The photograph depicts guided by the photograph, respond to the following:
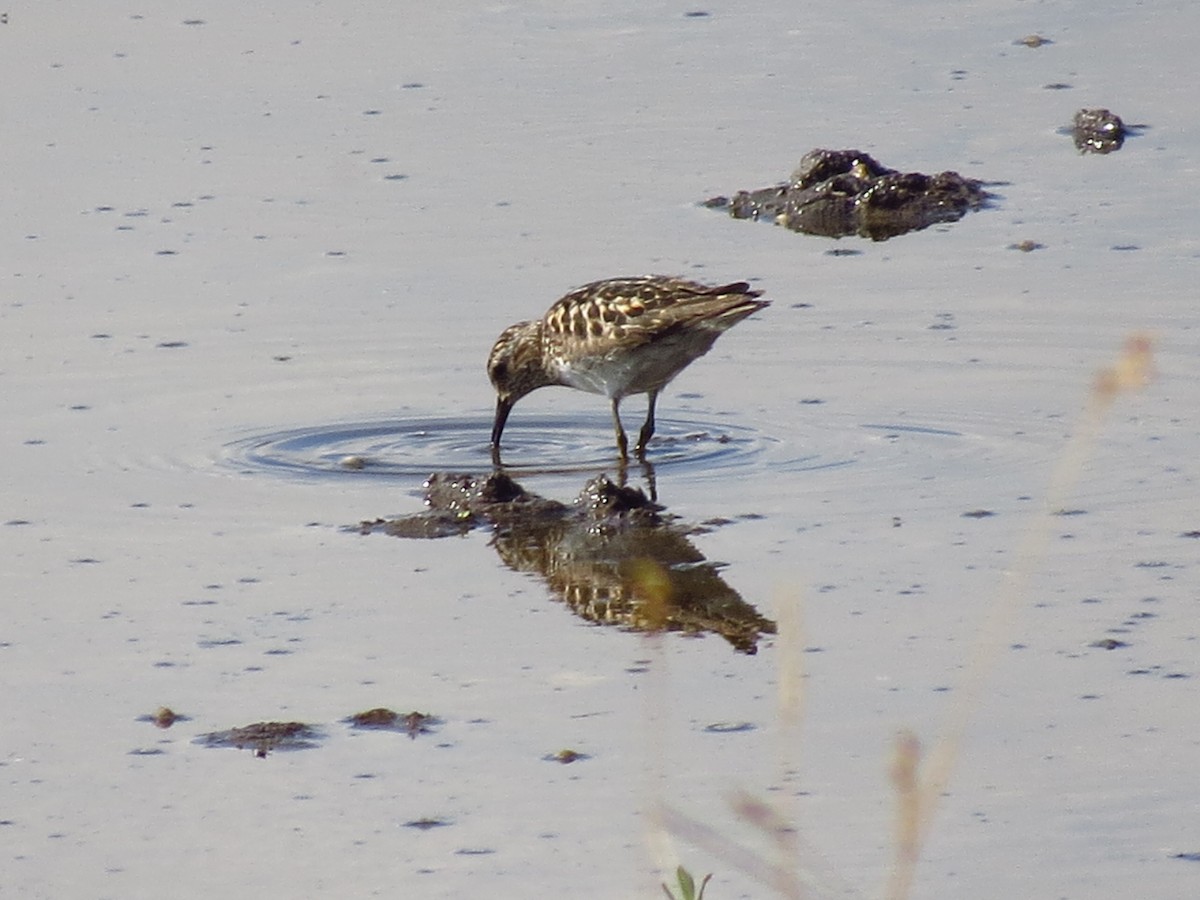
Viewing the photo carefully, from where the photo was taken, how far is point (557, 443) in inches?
402

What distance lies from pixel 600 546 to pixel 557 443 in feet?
5.77

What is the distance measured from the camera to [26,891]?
592 cm

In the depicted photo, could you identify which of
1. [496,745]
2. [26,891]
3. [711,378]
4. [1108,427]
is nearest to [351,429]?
[711,378]

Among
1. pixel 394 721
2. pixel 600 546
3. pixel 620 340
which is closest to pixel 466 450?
pixel 620 340

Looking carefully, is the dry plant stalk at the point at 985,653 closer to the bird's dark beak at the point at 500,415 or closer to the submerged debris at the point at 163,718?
the submerged debris at the point at 163,718

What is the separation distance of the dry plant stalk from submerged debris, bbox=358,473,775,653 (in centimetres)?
67

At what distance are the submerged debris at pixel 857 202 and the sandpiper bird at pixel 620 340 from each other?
90.9 inches

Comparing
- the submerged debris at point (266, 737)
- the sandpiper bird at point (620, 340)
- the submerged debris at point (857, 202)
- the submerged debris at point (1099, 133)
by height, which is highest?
the submerged debris at point (1099, 133)

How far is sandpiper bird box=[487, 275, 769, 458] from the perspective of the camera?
9758 mm

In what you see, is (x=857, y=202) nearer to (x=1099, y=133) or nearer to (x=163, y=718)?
(x=1099, y=133)

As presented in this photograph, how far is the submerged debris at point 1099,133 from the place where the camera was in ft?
44.0

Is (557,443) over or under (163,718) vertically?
over

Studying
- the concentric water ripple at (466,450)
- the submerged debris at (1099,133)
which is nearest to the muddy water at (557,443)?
the concentric water ripple at (466,450)

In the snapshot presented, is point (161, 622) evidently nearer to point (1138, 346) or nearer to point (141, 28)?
point (1138, 346)
